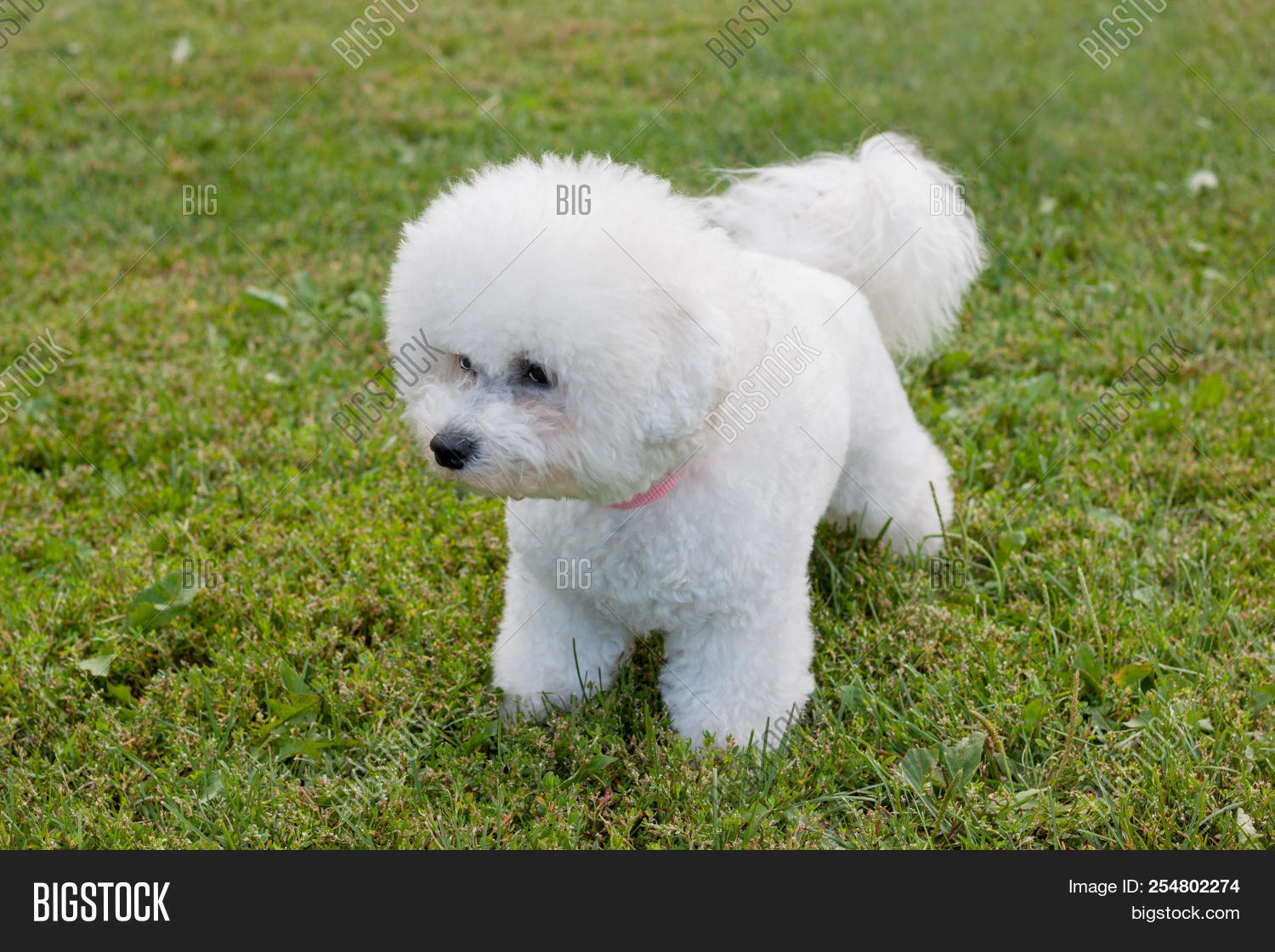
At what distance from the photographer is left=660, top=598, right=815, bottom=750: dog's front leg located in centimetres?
255

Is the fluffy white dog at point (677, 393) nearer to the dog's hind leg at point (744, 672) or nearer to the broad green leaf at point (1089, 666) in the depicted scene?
the dog's hind leg at point (744, 672)

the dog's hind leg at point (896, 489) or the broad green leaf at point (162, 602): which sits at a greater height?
the dog's hind leg at point (896, 489)

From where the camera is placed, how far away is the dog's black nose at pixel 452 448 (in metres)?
2.07

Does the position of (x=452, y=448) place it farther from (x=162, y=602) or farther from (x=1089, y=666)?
(x=1089, y=666)

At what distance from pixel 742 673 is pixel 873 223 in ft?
4.55

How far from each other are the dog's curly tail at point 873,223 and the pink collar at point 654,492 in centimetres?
110

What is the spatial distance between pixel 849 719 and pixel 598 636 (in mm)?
684

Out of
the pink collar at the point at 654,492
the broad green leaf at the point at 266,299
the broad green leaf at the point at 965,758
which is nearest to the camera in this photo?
the pink collar at the point at 654,492

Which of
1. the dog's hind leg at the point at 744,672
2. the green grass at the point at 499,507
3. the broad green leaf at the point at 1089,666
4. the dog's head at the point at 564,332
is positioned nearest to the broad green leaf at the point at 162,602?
the green grass at the point at 499,507

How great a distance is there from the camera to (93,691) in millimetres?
2785

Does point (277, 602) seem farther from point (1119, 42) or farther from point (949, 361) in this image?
point (1119, 42)

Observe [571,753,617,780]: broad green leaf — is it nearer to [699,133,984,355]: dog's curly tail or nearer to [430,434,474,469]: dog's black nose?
[430,434,474,469]: dog's black nose

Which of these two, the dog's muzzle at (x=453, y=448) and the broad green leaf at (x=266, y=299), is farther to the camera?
the broad green leaf at (x=266, y=299)

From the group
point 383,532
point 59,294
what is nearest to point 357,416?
point 383,532
